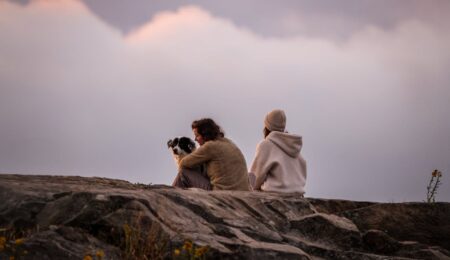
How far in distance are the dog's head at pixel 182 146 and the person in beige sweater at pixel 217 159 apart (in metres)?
0.55

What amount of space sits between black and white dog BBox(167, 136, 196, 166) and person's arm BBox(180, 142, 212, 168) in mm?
735

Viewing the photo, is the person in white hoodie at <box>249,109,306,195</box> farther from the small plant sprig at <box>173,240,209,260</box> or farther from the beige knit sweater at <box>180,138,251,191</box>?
the small plant sprig at <box>173,240,209,260</box>

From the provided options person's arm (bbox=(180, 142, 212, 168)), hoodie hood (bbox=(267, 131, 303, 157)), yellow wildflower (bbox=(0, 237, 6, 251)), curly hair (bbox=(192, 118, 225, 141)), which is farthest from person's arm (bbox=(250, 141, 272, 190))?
yellow wildflower (bbox=(0, 237, 6, 251))

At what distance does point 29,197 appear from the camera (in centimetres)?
684

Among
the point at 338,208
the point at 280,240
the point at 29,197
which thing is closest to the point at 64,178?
the point at 29,197

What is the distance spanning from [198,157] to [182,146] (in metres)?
0.81

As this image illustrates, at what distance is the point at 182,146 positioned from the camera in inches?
438

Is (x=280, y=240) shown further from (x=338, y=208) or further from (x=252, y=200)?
(x=338, y=208)

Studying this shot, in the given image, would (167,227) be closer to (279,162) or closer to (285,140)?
(279,162)

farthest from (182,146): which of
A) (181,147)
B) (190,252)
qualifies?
(190,252)

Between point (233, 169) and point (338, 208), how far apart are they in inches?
59.9

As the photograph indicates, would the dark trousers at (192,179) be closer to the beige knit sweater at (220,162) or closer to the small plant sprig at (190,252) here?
the beige knit sweater at (220,162)

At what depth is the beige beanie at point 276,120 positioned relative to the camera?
11.2 metres

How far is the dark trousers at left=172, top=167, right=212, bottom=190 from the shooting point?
34.2 ft
